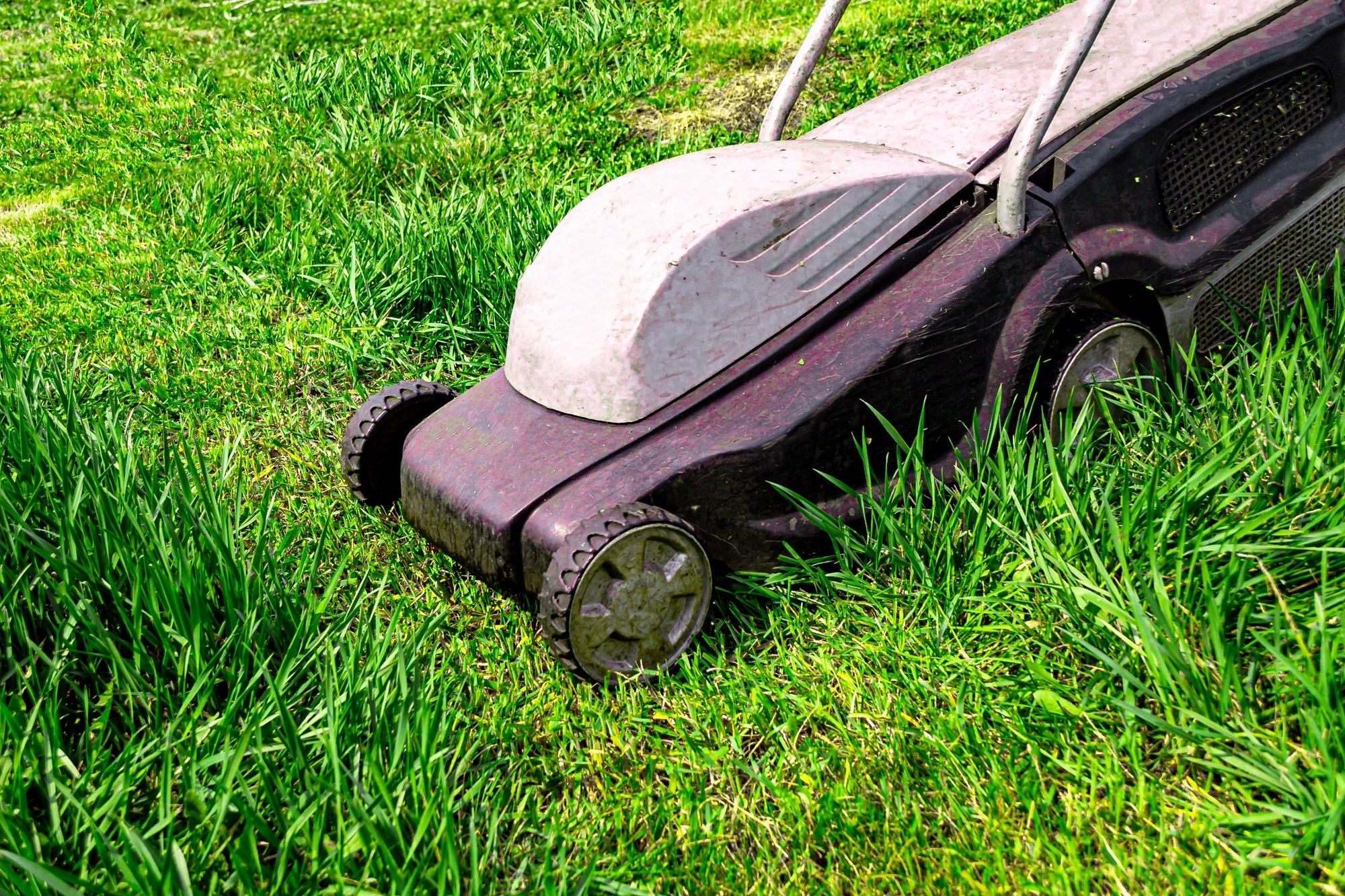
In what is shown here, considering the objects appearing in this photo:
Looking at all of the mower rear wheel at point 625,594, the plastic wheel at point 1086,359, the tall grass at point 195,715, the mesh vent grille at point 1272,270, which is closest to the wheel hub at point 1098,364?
the plastic wheel at point 1086,359

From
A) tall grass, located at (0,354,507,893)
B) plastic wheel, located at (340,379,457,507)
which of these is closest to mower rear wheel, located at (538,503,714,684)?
tall grass, located at (0,354,507,893)

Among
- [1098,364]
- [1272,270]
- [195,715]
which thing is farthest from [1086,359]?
[195,715]

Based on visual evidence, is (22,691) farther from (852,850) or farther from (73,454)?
(852,850)

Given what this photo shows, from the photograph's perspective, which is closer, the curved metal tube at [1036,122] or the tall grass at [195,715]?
the tall grass at [195,715]

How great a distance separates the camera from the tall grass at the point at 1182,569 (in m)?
1.67

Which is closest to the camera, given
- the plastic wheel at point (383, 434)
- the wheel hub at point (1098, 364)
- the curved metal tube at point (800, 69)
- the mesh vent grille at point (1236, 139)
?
the wheel hub at point (1098, 364)

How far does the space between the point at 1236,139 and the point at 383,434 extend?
2056 millimetres

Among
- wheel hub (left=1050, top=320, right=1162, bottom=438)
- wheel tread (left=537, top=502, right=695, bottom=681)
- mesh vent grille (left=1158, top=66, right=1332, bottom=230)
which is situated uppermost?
mesh vent grille (left=1158, top=66, right=1332, bottom=230)

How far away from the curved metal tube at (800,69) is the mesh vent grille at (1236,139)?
0.85 metres

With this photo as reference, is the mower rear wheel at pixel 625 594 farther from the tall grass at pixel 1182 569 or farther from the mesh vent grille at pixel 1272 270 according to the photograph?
the mesh vent grille at pixel 1272 270

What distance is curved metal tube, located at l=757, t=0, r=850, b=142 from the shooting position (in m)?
2.83

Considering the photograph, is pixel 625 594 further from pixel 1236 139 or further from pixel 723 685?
pixel 1236 139

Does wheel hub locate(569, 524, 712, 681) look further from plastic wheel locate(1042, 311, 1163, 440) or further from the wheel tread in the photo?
plastic wheel locate(1042, 311, 1163, 440)

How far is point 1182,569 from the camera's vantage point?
1934 millimetres
